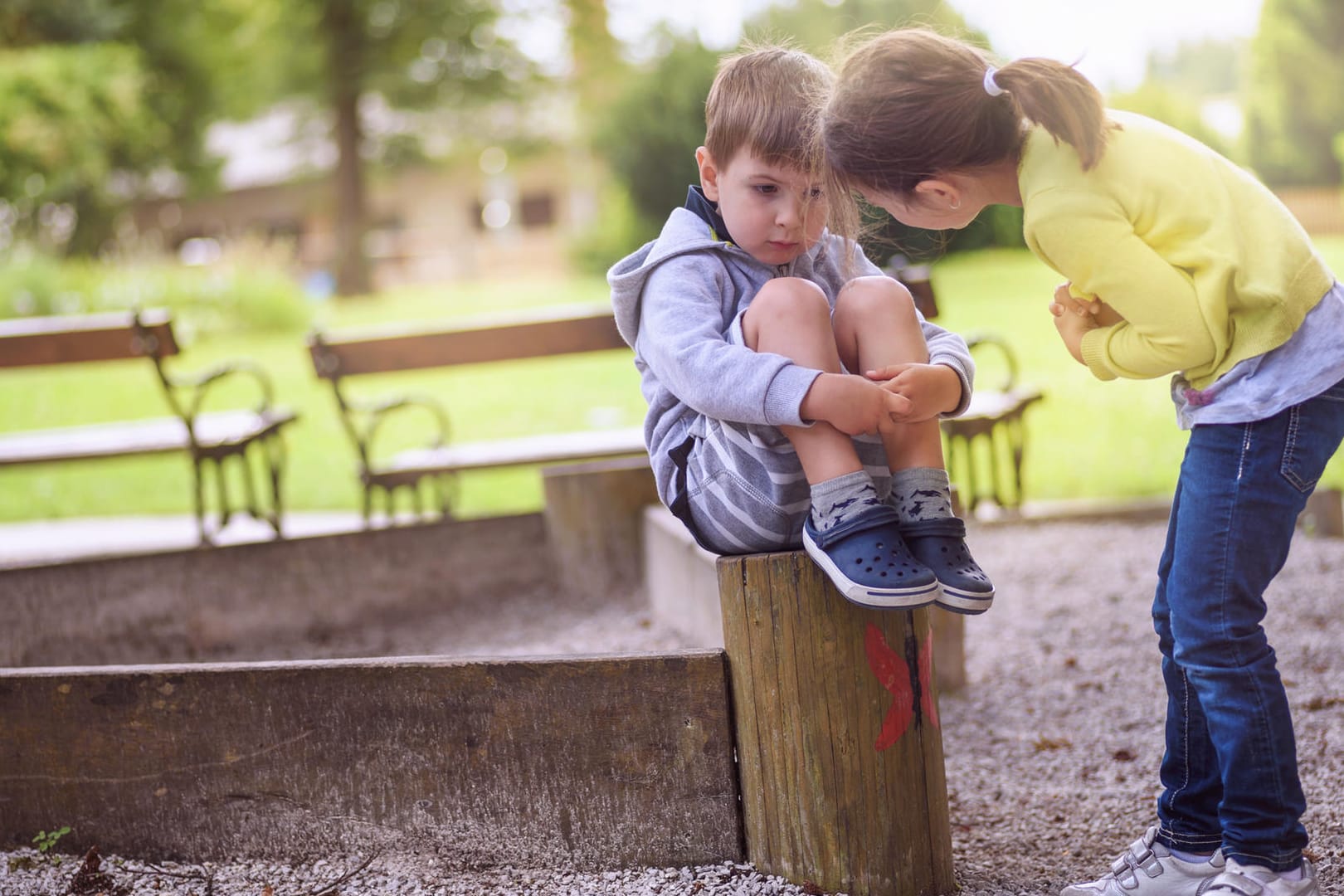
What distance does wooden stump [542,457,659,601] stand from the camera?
4055 millimetres

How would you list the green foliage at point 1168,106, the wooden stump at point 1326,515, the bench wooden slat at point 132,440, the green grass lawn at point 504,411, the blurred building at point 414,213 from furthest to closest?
the blurred building at point 414,213 → the green foliage at point 1168,106 → the green grass lawn at point 504,411 → the bench wooden slat at point 132,440 → the wooden stump at point 1326,515

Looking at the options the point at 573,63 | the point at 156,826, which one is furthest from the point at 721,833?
the point at 573,63

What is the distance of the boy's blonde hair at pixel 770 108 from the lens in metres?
2.06

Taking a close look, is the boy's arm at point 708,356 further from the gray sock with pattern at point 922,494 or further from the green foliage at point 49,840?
the green foliage at point 49,840

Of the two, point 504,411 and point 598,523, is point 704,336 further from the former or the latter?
point 504,411

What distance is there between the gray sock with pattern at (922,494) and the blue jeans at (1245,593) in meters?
0.35

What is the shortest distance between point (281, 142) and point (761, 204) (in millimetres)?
23443

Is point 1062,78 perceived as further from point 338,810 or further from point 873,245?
point 338,810

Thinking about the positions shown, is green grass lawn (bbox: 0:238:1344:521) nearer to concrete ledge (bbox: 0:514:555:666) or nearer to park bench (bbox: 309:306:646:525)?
park bench (bbox: 309:306:646:525)

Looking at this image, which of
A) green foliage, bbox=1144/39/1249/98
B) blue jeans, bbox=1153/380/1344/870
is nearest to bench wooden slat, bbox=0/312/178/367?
blue jeans, bbox=1153/380/1344/870

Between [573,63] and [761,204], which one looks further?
[573,63]

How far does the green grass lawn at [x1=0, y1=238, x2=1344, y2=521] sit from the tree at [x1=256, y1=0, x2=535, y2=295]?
5514mm

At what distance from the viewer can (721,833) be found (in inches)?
86.0

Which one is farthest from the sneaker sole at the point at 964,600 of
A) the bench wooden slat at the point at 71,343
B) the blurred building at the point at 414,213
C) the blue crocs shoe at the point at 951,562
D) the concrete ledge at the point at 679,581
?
the blurred building at the point at 414,213
